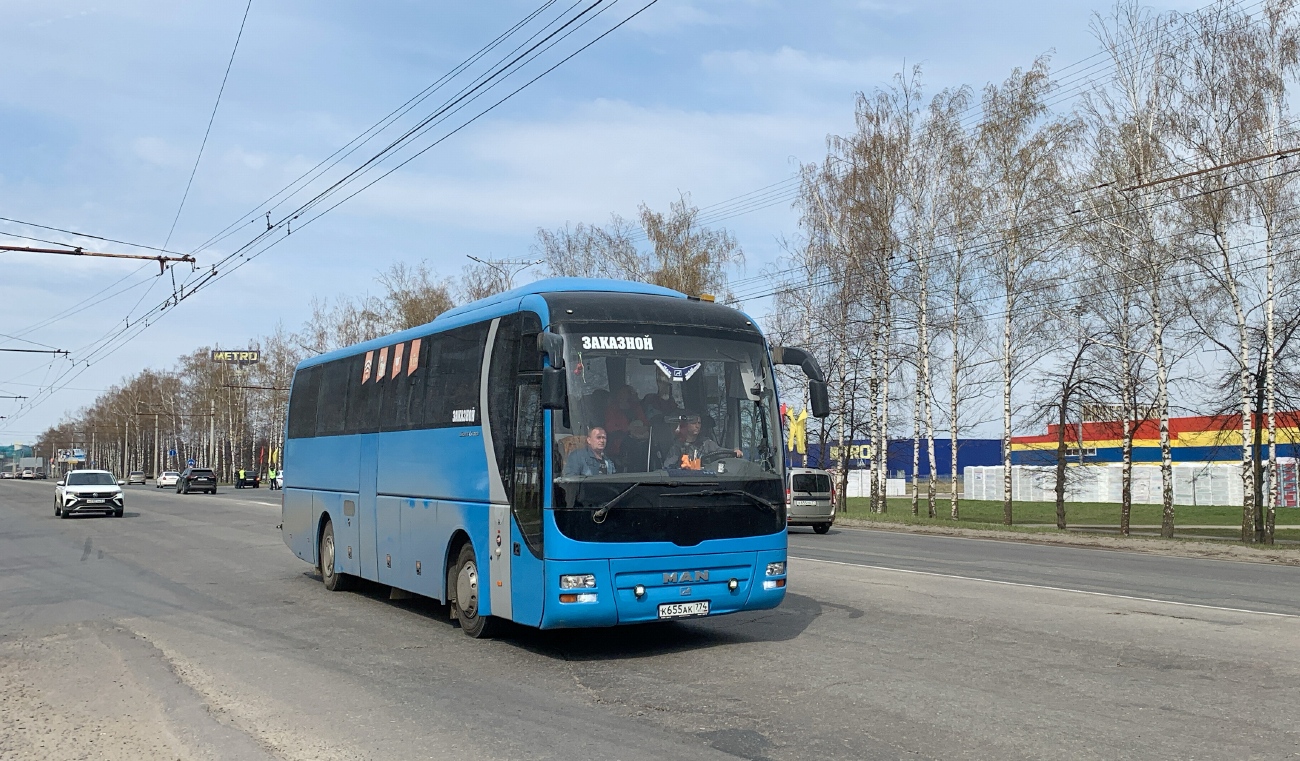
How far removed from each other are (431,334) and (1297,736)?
28.3ft

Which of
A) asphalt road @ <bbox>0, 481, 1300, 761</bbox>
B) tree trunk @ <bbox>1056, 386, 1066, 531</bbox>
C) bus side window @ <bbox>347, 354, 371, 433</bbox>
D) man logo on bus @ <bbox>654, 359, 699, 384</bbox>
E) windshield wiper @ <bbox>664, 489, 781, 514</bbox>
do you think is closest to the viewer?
asphalt road @ <bbox>0, 481, 1300, 761</bbox>

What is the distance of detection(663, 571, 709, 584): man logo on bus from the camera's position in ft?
30.6

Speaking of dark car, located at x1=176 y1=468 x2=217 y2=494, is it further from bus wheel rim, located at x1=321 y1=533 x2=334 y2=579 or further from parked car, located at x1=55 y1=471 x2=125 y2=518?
bus wheel rim, located at x1=321 y1=533 x2=334 y2=579

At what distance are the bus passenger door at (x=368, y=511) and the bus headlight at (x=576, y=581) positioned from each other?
4.52m

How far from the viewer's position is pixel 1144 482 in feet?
202

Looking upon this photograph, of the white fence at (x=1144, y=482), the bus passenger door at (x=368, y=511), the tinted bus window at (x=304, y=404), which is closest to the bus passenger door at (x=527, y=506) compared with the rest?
the bus passenger door at (x=368, y=511)

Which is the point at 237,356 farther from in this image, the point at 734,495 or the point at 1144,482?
the point at 734,495

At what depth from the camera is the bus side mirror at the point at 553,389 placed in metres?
8.84

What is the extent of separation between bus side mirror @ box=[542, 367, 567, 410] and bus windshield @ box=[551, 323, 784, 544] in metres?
0.34

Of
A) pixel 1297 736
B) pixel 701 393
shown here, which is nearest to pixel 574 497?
pixel 701 393

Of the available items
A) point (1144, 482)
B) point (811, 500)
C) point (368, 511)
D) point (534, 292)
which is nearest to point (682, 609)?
point (534, 292)

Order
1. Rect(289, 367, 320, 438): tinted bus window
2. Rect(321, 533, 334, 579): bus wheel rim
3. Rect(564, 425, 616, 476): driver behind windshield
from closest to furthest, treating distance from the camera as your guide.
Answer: Rect(564, 425, 616, 476): driver behind windshield, Rect(321, 533, 334, 579): bus wheel rim, Rect(289, 367, 320, 438): tinted bus window

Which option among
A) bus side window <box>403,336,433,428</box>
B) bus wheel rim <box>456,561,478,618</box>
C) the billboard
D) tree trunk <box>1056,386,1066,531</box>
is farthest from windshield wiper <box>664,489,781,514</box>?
the billboard

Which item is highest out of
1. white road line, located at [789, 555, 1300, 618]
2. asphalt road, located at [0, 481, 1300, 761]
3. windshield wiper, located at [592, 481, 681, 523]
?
windshield wiper, located at [592, 481, 681, 523]
